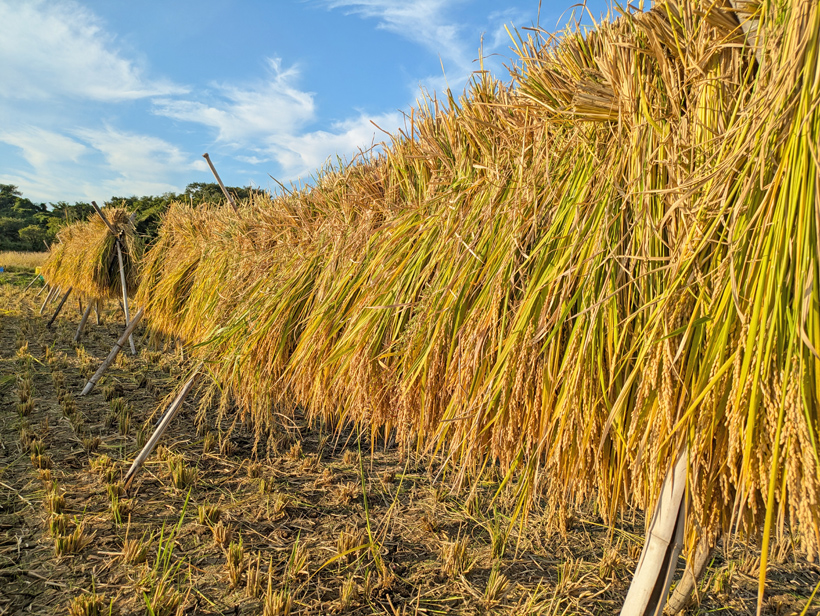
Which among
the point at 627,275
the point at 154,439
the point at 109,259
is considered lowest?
the point at 154,439

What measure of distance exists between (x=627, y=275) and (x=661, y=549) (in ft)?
2.65

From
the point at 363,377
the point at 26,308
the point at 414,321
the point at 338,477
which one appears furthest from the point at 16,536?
the point at 26,308

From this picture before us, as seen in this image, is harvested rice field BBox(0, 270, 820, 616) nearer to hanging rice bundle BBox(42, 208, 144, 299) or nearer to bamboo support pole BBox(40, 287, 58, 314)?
hanging rice bundle BBox(42, 208, 144, 299)

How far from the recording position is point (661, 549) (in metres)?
1.26

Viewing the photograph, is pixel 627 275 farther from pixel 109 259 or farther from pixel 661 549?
pixel 109 259

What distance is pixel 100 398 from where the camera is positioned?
539 centimetres

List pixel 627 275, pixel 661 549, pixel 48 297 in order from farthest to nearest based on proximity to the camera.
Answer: pixel 48 297, pixel 627 275, pixel 661 549

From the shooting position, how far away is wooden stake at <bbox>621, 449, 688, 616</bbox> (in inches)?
48.6

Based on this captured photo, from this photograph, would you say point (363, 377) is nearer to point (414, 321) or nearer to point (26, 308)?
point (414, 321)

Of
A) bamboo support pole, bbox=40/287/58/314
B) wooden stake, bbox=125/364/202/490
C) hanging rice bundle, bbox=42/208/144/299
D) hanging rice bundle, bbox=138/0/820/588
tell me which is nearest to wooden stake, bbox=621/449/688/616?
hanging rice bundle, bbox=138/0/820/588

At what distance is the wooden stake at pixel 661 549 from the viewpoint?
4.05 feet

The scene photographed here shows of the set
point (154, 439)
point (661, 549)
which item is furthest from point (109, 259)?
point (661, 549)

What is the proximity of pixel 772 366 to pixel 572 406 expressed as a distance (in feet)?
1.66

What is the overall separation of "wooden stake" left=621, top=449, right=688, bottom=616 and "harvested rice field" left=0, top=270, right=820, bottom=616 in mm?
135
